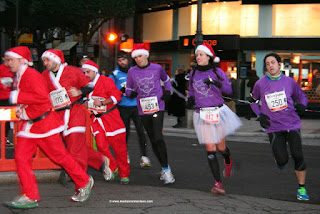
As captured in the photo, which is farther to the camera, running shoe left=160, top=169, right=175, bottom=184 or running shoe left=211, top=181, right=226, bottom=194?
running shoe left=160, top=169, right=175, bottom=184

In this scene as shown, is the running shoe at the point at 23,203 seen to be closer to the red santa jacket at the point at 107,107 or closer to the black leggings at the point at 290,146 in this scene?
the red santa jacket at the point at 107,107

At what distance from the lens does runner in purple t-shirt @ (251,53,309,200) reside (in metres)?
6.55

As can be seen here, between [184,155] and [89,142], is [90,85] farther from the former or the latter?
[184,155]

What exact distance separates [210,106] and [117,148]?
1.43m

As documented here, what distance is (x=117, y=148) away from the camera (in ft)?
24.6

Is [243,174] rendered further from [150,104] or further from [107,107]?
[107,107]

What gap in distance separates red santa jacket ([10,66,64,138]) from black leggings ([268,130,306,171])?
2.52 m

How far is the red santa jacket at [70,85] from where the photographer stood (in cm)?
655

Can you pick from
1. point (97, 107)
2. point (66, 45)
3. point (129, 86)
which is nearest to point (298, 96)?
point (129, 86)

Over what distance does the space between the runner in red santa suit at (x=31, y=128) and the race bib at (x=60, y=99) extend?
0.40 m

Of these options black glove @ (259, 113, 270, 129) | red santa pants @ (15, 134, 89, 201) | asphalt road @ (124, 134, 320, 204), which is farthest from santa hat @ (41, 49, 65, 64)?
black glove @ (259, 113, 270, 129)

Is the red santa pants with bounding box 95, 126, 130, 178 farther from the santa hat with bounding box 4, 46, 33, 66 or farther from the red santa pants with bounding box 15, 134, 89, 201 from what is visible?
the santa hat with bounding box 4, 46, 33, 66

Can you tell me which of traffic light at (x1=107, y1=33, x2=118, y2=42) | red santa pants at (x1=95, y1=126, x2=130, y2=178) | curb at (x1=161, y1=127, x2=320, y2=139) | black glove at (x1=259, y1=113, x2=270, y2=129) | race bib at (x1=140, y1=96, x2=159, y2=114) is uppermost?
traffic light at (x1=107, y1=33, x2=118, y2=42)

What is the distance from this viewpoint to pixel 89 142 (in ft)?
28.0
